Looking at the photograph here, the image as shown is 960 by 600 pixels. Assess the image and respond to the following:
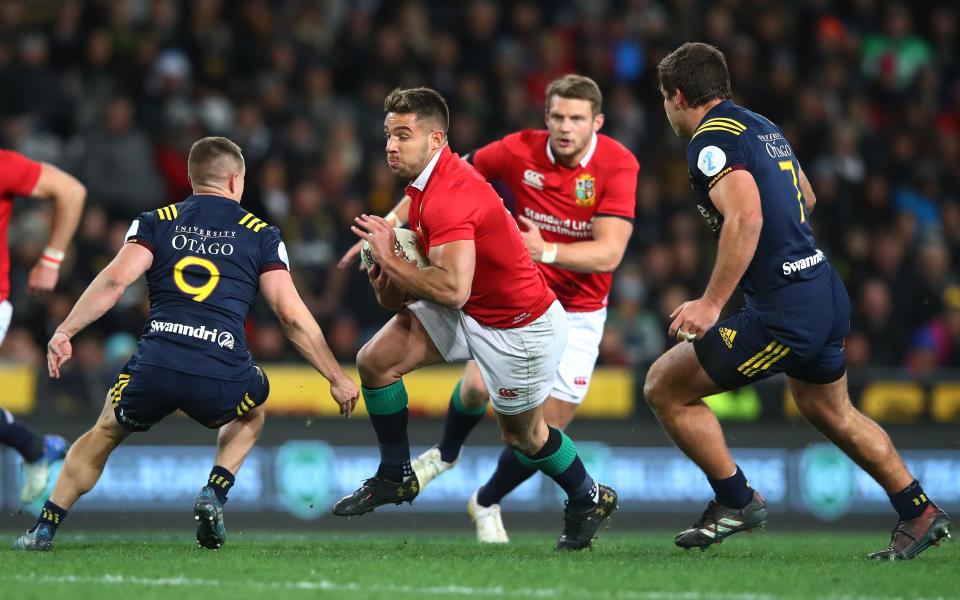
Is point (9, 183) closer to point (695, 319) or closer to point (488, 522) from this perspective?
point (488, 522)

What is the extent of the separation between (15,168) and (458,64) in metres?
8.35

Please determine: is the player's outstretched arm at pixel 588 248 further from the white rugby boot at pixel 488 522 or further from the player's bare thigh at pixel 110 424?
the player's bare thigh at pixel 110 424

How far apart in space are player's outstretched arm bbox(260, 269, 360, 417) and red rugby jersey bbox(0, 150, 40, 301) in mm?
2046

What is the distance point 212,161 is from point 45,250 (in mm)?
1833

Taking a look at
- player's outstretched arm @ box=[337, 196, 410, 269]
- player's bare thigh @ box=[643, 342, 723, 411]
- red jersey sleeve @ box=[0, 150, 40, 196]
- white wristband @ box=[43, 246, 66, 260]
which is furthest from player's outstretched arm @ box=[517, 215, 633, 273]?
red jersey sleeve @ box=[0, 150, 40, 196]

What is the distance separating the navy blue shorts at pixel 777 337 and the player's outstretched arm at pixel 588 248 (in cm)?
121

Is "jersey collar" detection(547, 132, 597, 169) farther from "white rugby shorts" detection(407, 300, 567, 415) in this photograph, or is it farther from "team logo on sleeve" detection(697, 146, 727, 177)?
"team logo on sleeve" detection(697, 146, 727, 177)

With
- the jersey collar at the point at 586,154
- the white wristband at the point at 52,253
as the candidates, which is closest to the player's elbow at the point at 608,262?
the jersey collar at the point at 586,154

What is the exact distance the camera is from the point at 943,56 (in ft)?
57.3

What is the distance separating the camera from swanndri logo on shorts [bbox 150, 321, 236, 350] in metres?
6.99

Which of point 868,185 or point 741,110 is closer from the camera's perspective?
point 741,110

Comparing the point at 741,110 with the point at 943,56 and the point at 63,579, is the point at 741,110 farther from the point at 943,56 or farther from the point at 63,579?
the point at 943,56

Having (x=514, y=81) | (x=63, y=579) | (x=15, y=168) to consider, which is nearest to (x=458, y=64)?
(x=514, y=81)

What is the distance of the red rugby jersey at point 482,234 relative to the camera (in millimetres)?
6832
